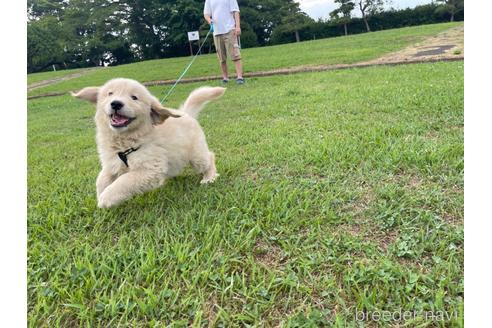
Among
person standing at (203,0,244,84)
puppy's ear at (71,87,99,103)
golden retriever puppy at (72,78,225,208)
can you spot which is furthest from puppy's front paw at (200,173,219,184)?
person standing at (203,0,244,84)

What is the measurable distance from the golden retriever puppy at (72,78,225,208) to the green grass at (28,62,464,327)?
140mm

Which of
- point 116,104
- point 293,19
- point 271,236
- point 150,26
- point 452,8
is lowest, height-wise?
point 271,236

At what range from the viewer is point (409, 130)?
302 centimetres

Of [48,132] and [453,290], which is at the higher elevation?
[48,132]

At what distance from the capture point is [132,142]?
2.20 metres

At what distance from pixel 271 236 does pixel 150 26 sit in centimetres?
3530

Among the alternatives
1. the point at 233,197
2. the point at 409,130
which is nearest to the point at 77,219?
the point at 233,197

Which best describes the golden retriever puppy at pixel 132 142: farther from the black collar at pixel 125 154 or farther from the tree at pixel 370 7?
the tree at pixel 370 7

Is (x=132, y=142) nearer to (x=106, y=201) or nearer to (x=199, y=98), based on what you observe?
(x=106, y=201)

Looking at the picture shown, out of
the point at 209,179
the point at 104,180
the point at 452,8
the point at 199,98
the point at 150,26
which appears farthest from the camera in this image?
the point at 150,26

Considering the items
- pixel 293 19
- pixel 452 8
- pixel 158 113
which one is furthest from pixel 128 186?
pixel 293 19

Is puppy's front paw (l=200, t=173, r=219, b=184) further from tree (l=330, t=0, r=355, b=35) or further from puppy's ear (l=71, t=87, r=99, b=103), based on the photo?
tree (l=330, t=0, r=355, b=35)

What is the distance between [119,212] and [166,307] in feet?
2.89

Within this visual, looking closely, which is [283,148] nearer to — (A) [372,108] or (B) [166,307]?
(A) [372,108]
